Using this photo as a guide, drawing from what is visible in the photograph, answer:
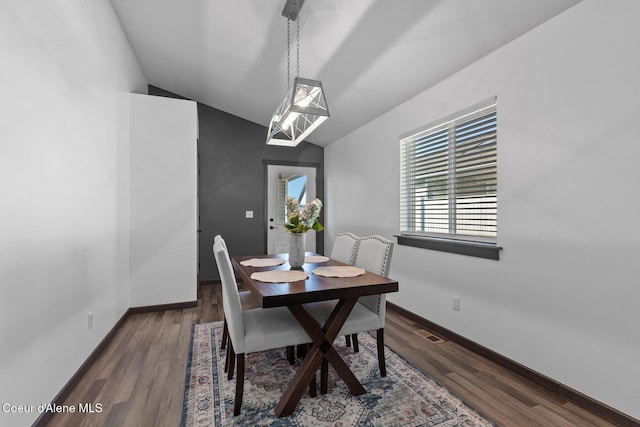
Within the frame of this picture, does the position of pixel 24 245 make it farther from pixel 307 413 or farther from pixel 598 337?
pixel 598 337

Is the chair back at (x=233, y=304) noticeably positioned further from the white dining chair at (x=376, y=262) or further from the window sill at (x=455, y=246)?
the window sill at (x=455, y=246)

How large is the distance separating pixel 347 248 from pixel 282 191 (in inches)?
111

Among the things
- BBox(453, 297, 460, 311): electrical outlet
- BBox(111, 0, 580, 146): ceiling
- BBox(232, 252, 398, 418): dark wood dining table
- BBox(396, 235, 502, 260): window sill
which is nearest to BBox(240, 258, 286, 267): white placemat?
BBox(232, 252, 398, 418): dark wood dining table

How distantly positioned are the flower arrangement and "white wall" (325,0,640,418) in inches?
53.3

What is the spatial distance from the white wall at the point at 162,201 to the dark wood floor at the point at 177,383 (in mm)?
672

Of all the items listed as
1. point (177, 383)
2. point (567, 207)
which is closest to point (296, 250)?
point (177, 383)

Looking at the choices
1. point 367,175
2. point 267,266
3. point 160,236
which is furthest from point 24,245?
point 367,175

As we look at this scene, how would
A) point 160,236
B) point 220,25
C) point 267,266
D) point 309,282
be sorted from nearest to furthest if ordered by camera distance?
point 309,282 → point 267,266 → point 220,25 → point 160,236

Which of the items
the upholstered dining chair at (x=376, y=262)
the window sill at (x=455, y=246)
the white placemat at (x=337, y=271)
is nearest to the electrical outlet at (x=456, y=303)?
the window sill at (x=455, y=246)

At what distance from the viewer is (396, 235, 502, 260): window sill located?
2344mm

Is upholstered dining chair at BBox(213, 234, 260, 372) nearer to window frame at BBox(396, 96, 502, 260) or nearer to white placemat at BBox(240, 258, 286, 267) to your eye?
white placemat at BBox(240, 258, 286, 267)

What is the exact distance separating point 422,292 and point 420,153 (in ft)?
4.71

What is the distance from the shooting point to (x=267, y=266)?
240 centimetres

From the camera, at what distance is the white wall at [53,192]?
4.57ft
